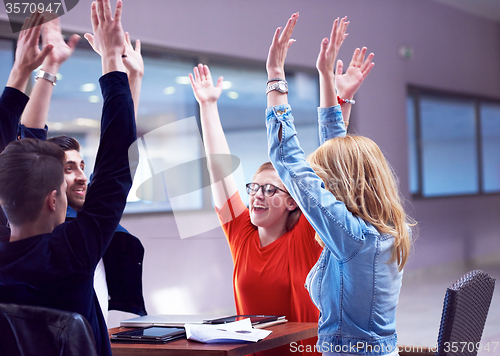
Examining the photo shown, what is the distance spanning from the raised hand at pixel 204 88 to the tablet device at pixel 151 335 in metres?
0.78

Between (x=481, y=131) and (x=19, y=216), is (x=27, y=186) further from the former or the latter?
(x=481, y=131)

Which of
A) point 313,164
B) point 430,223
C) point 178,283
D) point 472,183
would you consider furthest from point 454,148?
point 313,164

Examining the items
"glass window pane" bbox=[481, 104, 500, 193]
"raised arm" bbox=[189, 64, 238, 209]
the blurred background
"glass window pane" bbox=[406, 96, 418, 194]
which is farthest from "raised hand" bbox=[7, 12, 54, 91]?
"glass window pane" bbox=[481, 104, 500, 193]

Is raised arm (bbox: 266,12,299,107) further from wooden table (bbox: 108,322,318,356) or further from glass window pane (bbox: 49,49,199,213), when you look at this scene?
glass window pane (bbox: 49,49,199,213)

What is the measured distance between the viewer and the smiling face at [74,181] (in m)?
1.71

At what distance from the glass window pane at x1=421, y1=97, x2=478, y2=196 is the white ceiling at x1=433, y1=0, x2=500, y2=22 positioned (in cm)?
128

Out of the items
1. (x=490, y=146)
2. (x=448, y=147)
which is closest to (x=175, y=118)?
(x=448, y=147)

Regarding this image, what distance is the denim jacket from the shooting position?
1149mm

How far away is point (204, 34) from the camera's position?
4492mm

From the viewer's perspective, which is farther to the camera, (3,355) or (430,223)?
(430,223)

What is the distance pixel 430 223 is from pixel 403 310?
2.41 meters

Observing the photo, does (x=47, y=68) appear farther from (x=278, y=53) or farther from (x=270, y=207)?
(x=270, y=207)

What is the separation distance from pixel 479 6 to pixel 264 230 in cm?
671

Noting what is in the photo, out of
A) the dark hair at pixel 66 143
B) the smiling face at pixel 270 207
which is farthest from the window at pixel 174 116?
the smiling face at pixel 270 207
